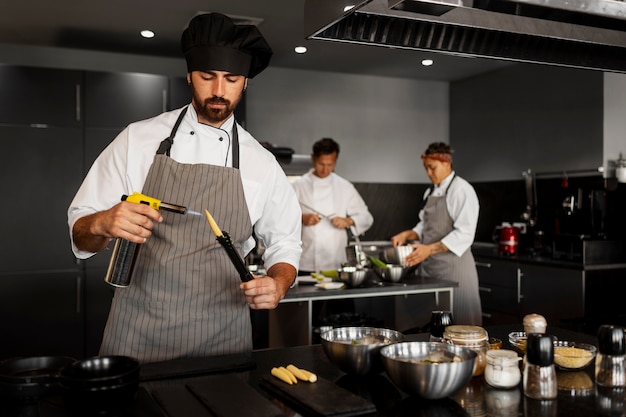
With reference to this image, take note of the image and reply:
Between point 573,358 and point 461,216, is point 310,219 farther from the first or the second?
point 573,358

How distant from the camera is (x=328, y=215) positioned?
17.9 feet

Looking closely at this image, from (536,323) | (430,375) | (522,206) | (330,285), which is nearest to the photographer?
(430,375)

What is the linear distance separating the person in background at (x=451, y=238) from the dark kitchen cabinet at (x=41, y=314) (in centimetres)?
283

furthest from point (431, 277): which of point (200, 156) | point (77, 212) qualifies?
point (77, 212)

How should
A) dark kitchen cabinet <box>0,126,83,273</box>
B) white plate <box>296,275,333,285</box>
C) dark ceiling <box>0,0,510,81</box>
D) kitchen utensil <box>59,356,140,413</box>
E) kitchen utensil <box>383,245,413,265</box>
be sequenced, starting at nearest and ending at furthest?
kitchen utensil <box>59,356,140,413</box> < white plate <box>296,275,333,285</box> < kitchen utensil <box>383,245,413,265</box> < dark ceiling <box>0,0,510,81</box> < dark kitchen cabinet <box>0,126,83,273</box>

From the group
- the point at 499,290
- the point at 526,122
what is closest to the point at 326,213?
the point at 499,290

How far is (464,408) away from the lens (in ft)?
4.64

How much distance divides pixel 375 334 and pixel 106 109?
4.25 m

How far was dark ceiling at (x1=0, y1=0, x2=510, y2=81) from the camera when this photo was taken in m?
4.50

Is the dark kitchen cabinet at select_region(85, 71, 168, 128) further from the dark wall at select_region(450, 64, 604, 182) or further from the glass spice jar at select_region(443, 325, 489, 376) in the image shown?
the glass spice jar at select_region(443, 325, 489, 376)

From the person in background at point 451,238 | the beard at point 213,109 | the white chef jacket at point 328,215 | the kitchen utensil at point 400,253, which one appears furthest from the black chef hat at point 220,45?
the white chef jacket at point 328,215

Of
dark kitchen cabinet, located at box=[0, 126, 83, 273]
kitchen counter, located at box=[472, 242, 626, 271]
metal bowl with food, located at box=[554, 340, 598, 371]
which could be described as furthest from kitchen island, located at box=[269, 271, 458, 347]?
dark kitchen cabinet, located at box=[0, 126, 83, 273]

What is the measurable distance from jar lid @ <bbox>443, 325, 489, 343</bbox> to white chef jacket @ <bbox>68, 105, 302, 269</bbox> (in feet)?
2.29

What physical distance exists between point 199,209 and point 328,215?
344 cm
